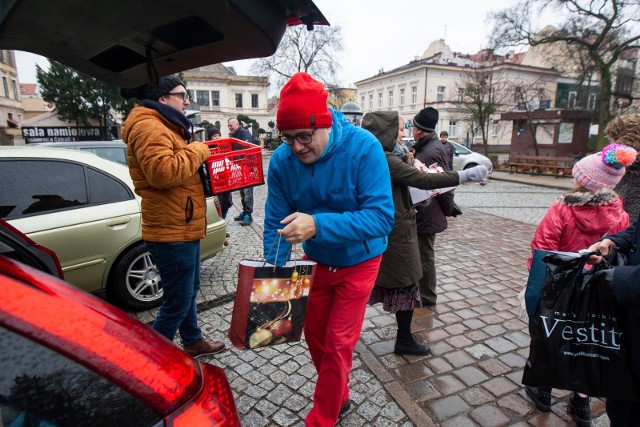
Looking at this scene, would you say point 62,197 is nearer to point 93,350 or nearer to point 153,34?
point 153,34

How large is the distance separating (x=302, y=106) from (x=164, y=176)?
1005 millimetres

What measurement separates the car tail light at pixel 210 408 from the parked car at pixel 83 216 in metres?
2.71

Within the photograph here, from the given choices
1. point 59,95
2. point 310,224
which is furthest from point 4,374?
point 59,95

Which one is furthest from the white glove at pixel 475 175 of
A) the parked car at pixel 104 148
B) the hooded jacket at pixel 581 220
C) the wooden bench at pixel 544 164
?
the wooden bench at pixel 544 164

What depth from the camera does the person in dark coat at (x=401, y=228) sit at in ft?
9.13

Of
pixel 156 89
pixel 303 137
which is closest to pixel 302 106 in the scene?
pixel 303 137

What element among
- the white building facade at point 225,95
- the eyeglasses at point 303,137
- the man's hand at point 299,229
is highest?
the white building facade at point 225,95

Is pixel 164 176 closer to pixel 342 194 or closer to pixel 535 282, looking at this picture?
pixel 342 194

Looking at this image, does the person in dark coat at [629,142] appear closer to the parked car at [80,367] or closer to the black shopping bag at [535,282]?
the black shopping bag at [535,282]

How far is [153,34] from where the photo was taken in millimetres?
1768

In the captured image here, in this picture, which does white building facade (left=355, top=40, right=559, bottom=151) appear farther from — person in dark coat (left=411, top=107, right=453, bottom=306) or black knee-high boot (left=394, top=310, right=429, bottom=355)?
black knee-high boot (left=394, top=310, right=429, bottom=355)

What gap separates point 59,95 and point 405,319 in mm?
27952

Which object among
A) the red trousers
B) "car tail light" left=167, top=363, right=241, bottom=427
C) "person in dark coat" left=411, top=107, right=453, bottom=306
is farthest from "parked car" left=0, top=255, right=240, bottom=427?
"person in dark coat" left=411, top=107, right=453, bottom=306

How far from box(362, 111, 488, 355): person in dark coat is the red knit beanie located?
3.44ft
